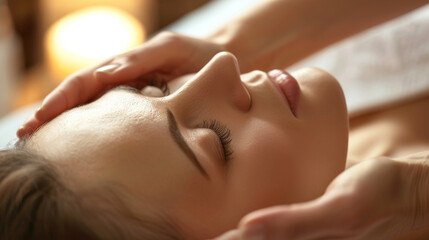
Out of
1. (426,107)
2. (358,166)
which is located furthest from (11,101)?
(358,166)

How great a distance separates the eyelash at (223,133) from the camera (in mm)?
714

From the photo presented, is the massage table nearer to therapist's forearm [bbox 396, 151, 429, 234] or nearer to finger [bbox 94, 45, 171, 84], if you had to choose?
finger [bbox 94, 45, 171, 84]

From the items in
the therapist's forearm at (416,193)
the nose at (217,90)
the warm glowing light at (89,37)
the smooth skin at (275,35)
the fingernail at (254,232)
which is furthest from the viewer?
the warm glowing light at (89,37)

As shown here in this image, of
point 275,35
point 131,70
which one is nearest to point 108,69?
point 131,70

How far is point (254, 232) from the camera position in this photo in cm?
52

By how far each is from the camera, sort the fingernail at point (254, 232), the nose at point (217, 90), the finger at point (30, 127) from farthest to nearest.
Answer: the finger at point (30, 127)
the nose at point (217, 90)
the fingernail at point (254, 232)

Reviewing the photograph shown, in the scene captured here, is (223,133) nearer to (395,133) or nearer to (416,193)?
(416,193)

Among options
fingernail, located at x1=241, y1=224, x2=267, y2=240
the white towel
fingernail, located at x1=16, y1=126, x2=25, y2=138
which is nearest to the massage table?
the white towel

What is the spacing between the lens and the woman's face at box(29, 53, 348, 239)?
0.65 m

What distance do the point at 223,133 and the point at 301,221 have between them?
0.74 feet

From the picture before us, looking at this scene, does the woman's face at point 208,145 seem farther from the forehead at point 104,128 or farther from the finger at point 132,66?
the finger at point 132,66

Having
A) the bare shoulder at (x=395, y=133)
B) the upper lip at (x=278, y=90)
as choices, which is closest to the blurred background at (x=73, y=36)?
the bare shoulder at (x=395, y=133)

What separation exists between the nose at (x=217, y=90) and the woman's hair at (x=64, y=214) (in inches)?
7.4

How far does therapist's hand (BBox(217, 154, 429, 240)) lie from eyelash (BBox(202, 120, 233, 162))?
17 cm
